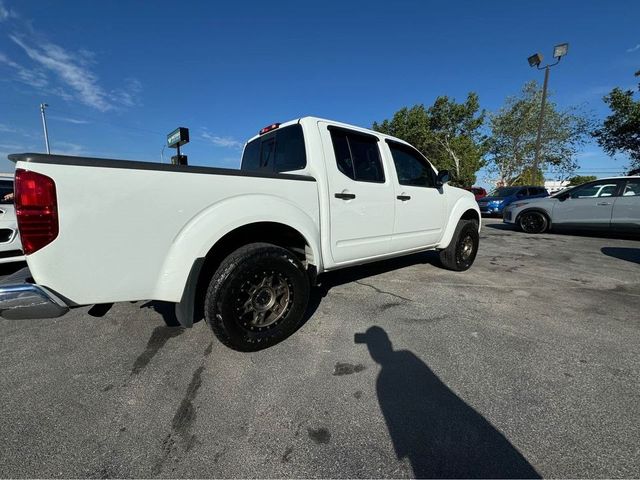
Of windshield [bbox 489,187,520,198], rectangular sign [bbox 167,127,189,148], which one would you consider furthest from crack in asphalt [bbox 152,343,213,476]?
windshield [bbox 489,187,520,198]

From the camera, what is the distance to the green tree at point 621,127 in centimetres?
1662

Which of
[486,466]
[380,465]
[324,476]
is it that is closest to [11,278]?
[324,476]

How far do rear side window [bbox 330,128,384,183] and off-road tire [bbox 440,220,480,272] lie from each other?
199cm

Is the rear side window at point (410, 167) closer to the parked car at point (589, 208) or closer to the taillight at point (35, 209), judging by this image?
the taillight at point (35, 209)

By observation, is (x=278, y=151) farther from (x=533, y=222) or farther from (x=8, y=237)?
(x=533, y=222)

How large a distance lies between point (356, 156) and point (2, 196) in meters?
6.30

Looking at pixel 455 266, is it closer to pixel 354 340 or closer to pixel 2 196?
pixel 354 340

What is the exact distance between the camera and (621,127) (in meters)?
17.5

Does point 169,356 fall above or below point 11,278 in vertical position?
below

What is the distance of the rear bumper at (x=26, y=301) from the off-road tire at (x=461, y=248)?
4605mm

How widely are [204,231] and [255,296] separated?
708 millimetres

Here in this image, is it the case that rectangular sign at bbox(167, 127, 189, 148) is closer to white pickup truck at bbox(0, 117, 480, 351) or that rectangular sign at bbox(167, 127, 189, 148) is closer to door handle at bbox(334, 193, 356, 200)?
white pickup truck at bbox(0, 117, 480, 351)

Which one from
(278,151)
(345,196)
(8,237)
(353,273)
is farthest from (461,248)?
(8,237)

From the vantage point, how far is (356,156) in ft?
10.8
